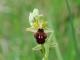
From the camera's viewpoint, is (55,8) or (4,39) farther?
(55,8)

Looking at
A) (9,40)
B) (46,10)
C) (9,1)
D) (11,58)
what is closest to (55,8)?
(46,10)

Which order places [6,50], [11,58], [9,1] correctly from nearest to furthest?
[11,58]
[6,50]
[9,1]

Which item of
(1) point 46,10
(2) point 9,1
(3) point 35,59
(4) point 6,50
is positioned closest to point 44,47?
(3) point 35,59

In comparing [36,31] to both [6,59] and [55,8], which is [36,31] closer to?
[6,59]

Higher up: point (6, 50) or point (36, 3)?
point (36, 3)

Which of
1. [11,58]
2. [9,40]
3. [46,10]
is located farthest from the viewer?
[46,10]

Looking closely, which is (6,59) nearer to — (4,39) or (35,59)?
(35,59)
